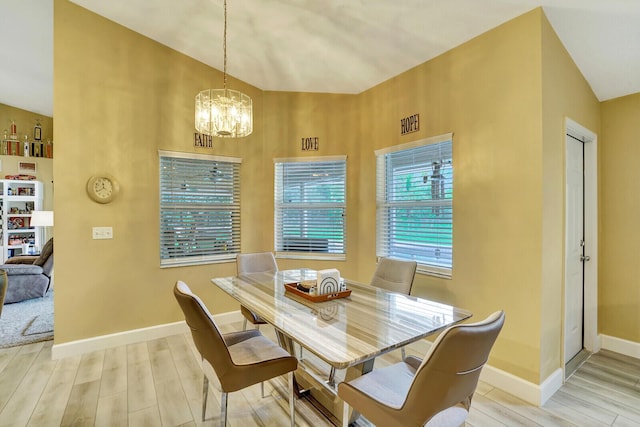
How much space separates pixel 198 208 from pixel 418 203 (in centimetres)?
257

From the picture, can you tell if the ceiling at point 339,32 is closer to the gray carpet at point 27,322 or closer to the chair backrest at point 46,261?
the chair backrest at point 46,261

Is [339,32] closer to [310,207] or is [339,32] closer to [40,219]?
[310,207]

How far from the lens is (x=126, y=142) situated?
3.18 metres

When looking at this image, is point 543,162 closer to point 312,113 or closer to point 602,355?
point 602,355

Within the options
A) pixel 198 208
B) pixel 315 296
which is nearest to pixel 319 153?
pixel 198 208

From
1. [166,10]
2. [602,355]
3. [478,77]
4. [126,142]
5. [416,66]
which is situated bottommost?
[602,355]

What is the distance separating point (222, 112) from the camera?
2236 mm

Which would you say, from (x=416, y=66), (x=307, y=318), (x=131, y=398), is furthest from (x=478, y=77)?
(x=131, y=398)

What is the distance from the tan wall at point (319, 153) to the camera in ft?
7.48

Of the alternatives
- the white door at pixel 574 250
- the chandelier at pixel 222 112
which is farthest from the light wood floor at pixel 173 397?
the chandelier at pixel 222 112

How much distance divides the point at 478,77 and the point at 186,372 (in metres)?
3.64

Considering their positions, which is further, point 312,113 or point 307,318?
point 312,113

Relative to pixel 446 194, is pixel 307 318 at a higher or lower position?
lower

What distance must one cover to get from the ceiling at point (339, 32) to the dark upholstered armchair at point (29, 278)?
3.17 m
